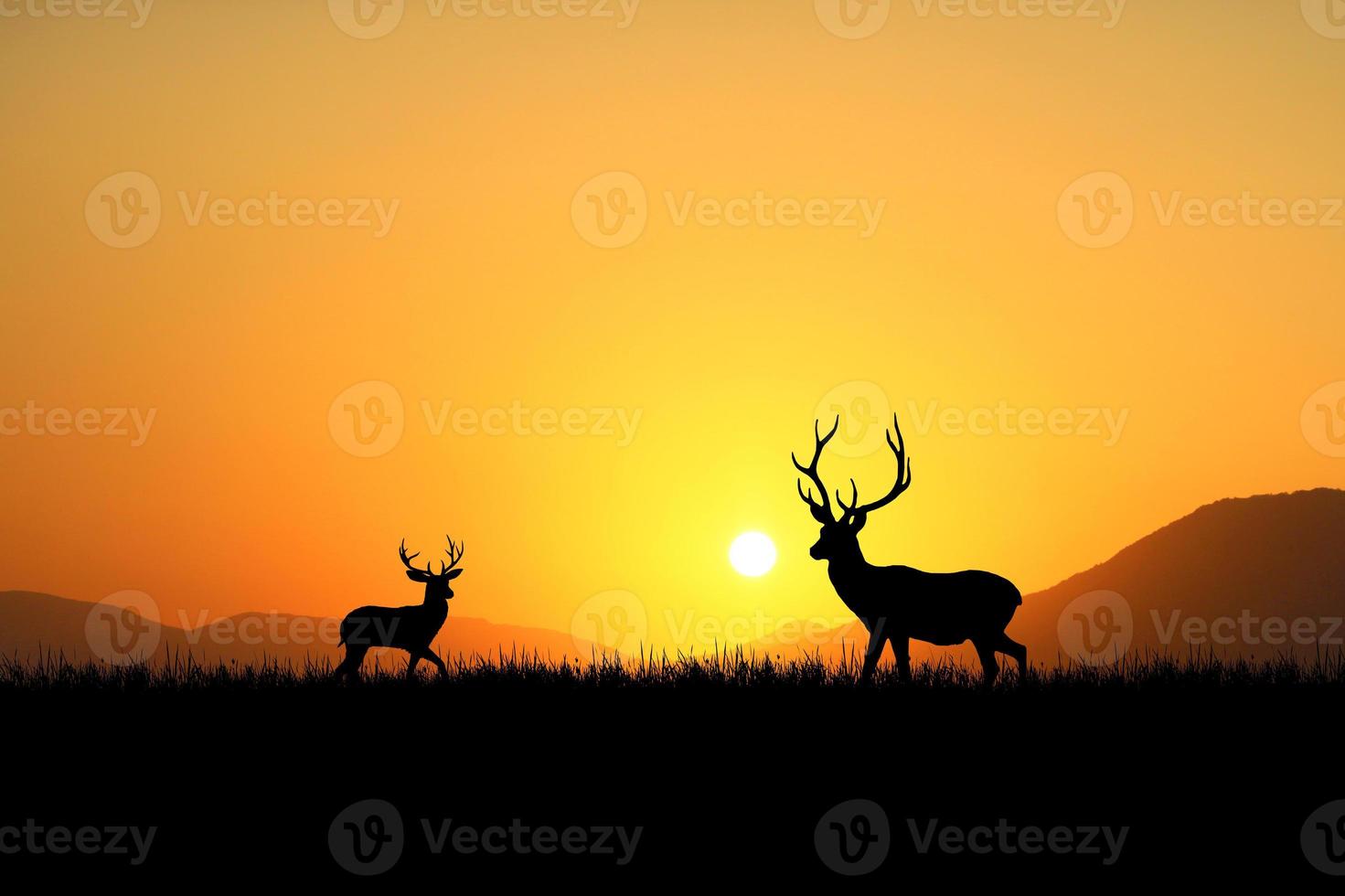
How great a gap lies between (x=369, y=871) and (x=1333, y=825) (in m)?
5.43

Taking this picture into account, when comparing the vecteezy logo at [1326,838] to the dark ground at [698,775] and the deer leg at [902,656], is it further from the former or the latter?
the deer leg at [902,656]

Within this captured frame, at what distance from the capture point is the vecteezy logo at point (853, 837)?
7.25 m

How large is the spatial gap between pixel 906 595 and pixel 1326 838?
14.8ft

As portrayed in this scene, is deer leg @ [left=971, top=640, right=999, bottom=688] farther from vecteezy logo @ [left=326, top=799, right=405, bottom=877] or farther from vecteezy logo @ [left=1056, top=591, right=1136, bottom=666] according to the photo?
vecteezy logo @ [left=326, top=799, right=405, bottom=877]

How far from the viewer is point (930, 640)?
11.5 meters

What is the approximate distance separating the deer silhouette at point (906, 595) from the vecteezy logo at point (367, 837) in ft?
16.1

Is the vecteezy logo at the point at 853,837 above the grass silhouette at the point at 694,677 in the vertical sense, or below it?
below

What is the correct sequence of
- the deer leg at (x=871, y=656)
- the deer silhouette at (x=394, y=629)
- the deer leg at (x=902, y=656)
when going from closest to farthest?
1. the deer leg at (x=871, y=656)
2. the deer leg at (x=902, y=656)
3. the deer silhouette at (x=394, y=629)

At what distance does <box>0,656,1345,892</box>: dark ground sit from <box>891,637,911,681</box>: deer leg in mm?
628

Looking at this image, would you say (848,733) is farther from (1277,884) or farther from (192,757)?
(192,757)

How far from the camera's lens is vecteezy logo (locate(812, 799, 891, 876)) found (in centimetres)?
725

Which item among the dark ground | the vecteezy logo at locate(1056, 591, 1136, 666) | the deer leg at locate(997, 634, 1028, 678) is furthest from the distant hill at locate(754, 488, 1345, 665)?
the dark ground

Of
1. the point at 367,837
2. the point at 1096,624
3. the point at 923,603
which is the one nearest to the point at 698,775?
the point at 367,837

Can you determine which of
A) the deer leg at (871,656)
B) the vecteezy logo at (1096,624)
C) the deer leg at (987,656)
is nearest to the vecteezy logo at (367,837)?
the deer leg at (871,656)
